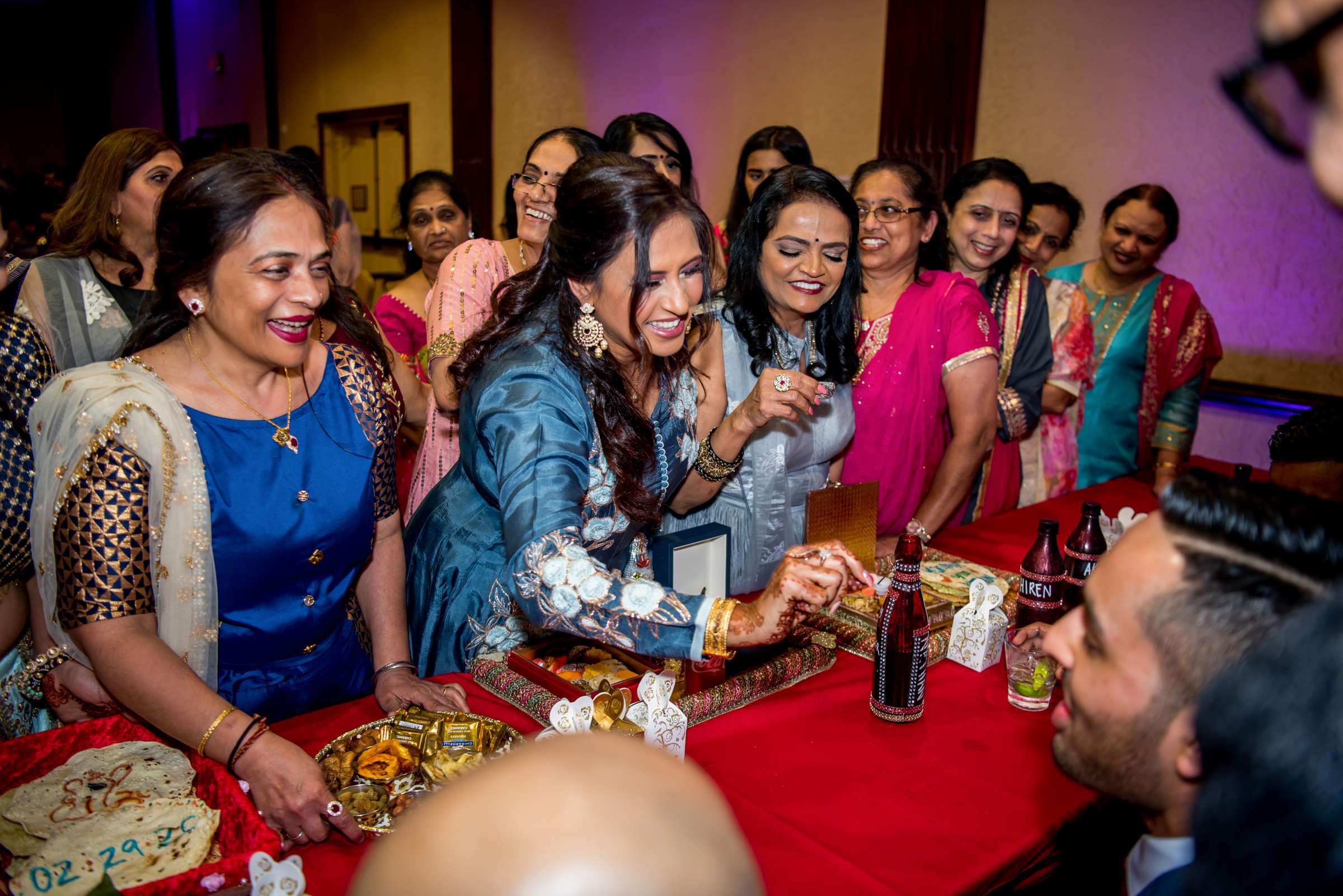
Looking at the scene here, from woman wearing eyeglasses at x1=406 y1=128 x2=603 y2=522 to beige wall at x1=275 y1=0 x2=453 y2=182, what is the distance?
6.44 metres

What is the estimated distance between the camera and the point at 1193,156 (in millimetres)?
4656

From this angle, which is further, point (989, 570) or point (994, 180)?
point (994, 180)

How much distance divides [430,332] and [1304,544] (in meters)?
2.60

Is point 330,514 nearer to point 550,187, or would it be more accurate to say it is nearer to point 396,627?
point 396,627

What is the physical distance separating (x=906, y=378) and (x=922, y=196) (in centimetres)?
57

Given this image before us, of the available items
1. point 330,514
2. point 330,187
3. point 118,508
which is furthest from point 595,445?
point 330,187

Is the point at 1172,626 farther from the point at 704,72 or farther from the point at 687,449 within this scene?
the point at 704,72

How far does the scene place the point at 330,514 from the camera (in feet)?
5.87

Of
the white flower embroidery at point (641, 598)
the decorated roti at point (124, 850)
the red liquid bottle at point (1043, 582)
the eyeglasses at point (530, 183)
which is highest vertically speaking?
the eyeglasses at point (530, 183)

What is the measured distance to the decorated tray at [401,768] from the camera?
4.35 feet

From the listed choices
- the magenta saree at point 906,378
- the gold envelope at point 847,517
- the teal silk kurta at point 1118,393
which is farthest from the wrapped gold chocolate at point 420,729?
the teal silk kurta at point 1118,393

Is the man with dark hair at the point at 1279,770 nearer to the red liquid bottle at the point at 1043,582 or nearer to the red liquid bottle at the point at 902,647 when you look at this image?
the red liquid bottle at the point at 902,647

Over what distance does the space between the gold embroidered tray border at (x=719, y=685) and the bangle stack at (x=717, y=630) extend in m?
0.18

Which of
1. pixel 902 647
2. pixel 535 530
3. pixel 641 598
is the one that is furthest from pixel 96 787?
pixel 902 647
